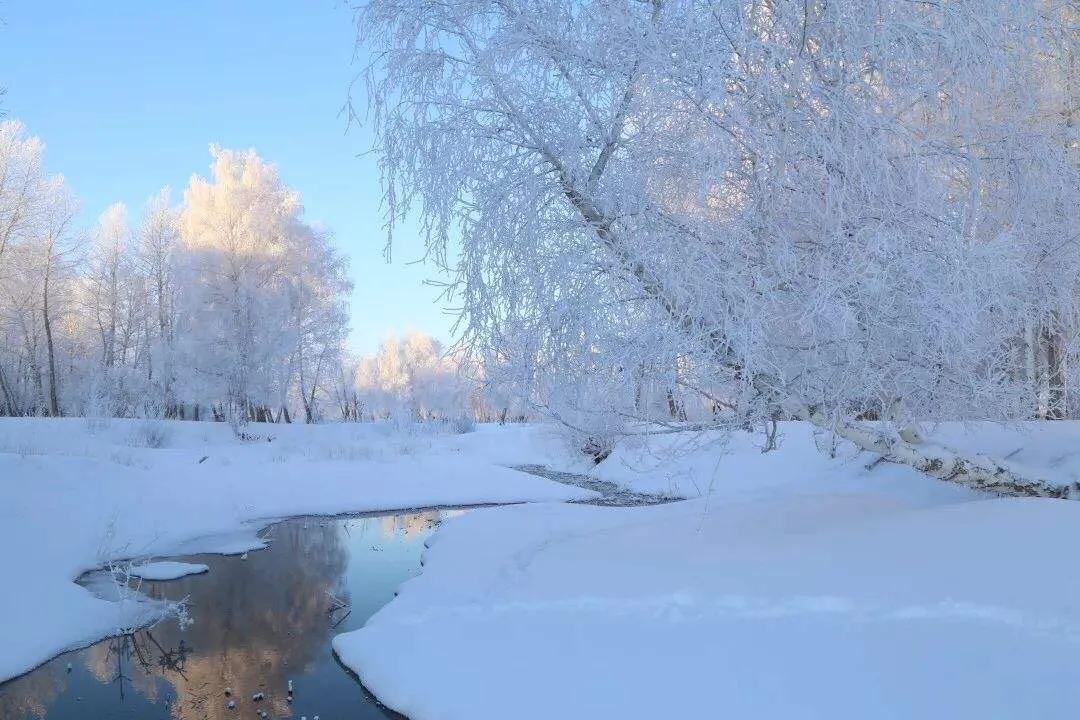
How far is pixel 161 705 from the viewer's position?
4.74 m

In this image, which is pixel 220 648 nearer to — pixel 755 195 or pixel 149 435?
pixel 755 195

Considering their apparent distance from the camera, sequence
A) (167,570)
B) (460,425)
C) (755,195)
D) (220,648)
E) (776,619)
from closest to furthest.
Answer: (776,619) < (755,195) < (220,648) < (167,570) < (460,425)

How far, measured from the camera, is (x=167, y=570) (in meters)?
8.12

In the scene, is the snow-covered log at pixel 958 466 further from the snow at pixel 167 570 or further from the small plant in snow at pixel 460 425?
the small plant in snow at pixel 460 425

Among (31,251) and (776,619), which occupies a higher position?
(31,251)

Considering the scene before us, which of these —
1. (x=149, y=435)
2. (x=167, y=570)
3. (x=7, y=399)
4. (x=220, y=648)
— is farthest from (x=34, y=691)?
(x=7, y=399)

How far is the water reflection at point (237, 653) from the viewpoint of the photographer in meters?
4.73

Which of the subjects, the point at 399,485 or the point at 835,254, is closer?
the point at 835,254

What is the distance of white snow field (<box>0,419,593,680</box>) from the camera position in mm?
6309

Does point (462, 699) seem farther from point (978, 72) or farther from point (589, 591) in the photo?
point (978, 72)

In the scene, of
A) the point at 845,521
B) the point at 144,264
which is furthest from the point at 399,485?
the point at 144,264

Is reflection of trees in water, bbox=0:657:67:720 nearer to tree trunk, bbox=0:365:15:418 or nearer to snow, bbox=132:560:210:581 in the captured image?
snow, bbox=132:560:210:581

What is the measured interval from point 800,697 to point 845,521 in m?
2.29

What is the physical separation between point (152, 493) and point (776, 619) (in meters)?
10.3
